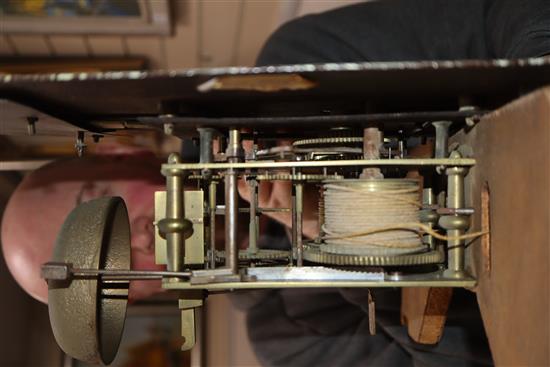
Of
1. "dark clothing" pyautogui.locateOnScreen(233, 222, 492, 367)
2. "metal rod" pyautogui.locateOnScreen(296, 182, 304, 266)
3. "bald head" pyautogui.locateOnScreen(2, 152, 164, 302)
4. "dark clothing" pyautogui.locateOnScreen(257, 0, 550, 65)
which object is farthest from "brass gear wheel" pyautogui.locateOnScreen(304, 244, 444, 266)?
"bald head" pyautogui.locateOnScreen(2, 152, 164, 302)

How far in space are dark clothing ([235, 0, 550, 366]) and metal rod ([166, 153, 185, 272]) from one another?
1.70 ft

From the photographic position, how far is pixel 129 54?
1.88 m

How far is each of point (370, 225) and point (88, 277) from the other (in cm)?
34

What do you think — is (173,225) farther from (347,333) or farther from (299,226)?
(347,333)

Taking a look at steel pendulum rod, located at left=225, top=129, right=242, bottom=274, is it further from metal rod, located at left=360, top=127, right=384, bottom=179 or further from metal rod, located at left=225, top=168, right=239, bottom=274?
metal rod, located at left=360, top=127, right=384, bottom=179

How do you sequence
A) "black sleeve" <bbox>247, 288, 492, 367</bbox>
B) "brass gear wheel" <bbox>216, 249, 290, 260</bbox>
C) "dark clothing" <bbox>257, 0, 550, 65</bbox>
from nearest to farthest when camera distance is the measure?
1. "brass gear wheel" <bbox>216, 249, 290, 260</bbox>
2. "dark clothing" <bbox>257, 0, 550, 65</bbox>
3. "black sleeve" <bbox>247, 288, 492, 367</bbox>

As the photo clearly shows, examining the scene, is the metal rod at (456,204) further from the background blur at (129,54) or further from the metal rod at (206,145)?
the background blur at (129,54)

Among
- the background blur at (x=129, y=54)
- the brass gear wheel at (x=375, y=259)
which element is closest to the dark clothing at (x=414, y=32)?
the background blur at (x=129, y=54)

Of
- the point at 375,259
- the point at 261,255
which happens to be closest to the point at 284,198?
the point at 261,255

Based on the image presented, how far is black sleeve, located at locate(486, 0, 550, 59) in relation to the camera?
0.78 m

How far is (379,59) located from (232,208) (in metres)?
0.70

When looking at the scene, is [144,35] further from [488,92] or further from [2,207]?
[488,92]

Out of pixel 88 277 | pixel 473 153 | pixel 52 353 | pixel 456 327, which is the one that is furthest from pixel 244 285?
pixel 52 353

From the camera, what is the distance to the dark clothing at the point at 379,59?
1034 mm
